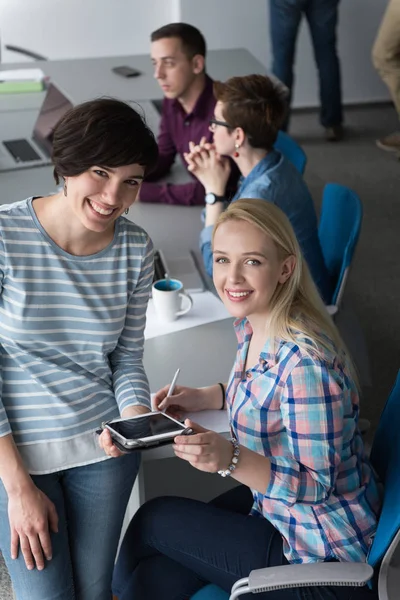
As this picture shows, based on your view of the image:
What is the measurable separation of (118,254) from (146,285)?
0.35ft

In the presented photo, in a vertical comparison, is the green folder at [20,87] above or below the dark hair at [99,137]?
below

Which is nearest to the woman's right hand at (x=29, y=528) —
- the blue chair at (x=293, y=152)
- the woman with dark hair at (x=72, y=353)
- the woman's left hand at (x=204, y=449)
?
the woman with dark hair at (x=72, y=353)

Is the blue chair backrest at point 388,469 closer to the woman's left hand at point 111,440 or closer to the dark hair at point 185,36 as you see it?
the woman's left hand at point 111,440

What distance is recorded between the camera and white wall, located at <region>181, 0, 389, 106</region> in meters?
5.28

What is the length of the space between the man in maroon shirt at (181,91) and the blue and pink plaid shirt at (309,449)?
165 cm

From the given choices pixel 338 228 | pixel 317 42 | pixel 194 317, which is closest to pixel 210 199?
pixel 338 228

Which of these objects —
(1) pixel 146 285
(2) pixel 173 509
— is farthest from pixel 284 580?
(1) pixel 146 285

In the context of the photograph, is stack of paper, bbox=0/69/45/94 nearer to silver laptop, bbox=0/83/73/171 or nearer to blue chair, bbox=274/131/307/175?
silver laptop, bbox=0/83/73/171

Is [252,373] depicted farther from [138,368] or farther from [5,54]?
[5,54]

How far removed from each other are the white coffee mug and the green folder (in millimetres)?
1816

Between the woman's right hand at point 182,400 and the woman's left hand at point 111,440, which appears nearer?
the woman's left hand at point 111,440

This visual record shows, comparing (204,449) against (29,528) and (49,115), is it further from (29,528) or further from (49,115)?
(49,115)

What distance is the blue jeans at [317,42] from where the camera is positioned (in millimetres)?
4809

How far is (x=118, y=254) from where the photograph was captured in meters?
1.69
